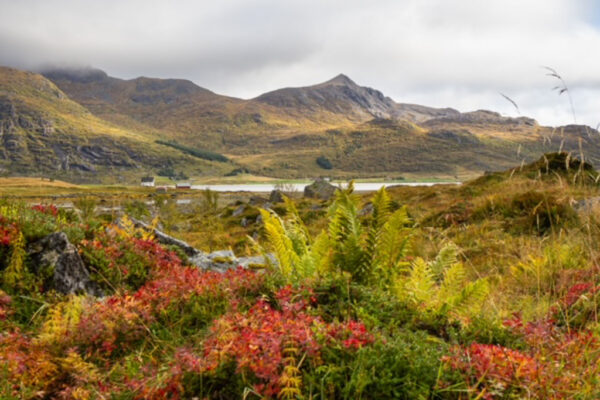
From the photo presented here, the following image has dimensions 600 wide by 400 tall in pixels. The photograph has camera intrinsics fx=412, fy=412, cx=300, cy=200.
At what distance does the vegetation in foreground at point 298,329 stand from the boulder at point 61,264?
8 cm

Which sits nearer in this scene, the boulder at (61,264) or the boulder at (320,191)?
the boulder at (61,264)

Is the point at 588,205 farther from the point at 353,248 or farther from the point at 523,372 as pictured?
the point at 523,372

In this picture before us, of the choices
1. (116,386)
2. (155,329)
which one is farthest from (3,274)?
(116,386)

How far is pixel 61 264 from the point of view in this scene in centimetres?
516

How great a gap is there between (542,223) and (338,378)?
918cm

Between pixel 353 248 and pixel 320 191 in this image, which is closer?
pixel 353 248

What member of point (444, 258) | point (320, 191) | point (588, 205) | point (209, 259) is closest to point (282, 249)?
point (444, 258)

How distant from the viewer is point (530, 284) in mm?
5617

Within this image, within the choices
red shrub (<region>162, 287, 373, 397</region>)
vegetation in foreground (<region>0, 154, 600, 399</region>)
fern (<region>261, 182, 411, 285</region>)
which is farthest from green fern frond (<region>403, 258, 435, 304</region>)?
red shrub (<region>162, 287, 373, 397</region>)

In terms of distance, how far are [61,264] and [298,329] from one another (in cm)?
391

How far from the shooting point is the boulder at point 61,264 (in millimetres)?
5084

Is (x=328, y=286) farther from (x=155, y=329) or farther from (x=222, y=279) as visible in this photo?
(x=155, y=329)

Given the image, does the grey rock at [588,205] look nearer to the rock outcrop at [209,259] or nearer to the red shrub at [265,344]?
the rock outcrop at [209,259]

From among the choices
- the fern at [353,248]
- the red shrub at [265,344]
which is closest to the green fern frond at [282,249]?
the fern at [353,248]
